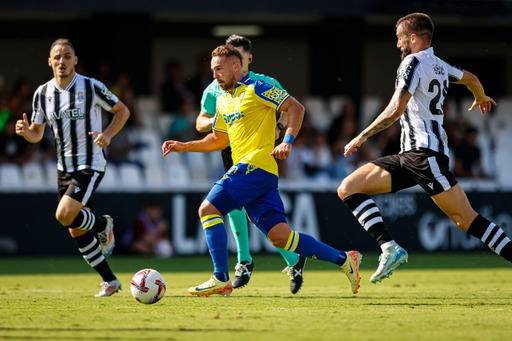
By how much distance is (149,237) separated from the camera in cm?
1748

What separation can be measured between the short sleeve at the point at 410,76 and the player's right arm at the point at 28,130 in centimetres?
346

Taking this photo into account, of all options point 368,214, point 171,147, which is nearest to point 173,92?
point 171,147

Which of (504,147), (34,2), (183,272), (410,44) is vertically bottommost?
(183,272)

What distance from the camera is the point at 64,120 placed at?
10.5 m

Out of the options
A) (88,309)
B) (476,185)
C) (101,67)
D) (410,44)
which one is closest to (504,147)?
(476,185)

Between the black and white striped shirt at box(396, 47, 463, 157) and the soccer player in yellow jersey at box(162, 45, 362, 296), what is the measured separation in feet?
3.14

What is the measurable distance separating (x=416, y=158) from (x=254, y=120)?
141cm

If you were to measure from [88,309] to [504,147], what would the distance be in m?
13.4

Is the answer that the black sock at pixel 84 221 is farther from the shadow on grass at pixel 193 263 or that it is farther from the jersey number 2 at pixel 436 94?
the shadow on grass at pixel 193 263

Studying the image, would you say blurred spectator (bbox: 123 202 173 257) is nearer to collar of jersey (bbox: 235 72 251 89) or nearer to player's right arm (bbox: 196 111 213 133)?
player's right arm (bbox: 196 111 213 133)

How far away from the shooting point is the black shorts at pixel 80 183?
10.3m

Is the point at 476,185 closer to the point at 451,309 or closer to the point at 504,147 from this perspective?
the point at 504,147

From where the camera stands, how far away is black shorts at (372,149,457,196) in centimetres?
951

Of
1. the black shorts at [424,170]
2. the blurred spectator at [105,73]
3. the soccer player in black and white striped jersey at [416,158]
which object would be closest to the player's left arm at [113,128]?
the soccer player in black and white striped jersey at [416,158]
